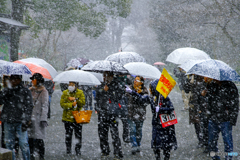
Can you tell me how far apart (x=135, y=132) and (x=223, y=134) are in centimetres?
166

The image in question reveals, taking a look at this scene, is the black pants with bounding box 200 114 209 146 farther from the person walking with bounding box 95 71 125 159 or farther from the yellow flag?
the person walking with bounding box 95 71 125 159

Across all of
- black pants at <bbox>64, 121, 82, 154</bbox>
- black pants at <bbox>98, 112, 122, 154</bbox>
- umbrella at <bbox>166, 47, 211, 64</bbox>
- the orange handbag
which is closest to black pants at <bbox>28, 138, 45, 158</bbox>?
black pants at <bbox>64, 121, 82, 154</bbox>

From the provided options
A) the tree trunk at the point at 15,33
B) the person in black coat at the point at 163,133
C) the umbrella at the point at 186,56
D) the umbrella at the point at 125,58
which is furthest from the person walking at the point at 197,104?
the tree trunk at the point at 15,33

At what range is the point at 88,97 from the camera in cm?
966

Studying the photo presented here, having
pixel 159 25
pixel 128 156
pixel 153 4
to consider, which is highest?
pixel 153 4

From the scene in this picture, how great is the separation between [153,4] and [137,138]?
19107 mm

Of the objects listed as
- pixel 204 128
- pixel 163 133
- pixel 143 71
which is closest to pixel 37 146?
pixel 163 133

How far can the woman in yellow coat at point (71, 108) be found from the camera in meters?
4.94

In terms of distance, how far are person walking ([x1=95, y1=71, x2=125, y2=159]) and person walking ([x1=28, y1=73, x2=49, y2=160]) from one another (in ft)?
→ 3.09

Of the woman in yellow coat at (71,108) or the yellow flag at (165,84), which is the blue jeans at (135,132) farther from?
the yellow flag at (165,84)

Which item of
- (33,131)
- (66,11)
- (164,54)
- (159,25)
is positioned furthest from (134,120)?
(164,54)

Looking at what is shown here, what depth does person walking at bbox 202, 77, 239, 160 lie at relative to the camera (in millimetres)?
4297

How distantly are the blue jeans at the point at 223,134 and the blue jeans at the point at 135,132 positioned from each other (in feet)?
4.55

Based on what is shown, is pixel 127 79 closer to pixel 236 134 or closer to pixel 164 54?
pixel 236 134
